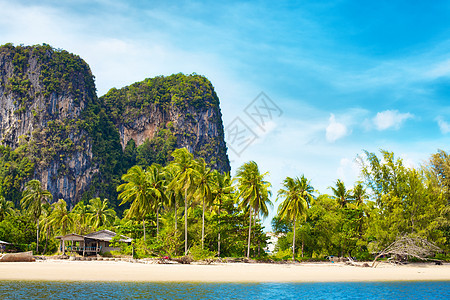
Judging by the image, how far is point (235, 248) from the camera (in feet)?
151

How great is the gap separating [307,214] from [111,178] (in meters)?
125

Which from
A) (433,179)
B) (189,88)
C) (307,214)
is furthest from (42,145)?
(433,179)

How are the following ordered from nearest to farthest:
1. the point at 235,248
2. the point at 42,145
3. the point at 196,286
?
the point at 196,286
the point at 235,248
the point at 42,145

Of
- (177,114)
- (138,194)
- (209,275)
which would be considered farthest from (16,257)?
(177,114)

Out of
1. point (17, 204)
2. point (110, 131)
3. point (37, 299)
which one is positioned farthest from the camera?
point (110, 131)

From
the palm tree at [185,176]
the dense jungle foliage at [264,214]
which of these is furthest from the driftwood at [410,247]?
the palm tree at [185,176]

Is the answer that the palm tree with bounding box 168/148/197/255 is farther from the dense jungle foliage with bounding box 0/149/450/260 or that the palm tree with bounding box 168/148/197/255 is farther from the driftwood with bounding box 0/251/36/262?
the driftwood with bounding box 0/251/36/262

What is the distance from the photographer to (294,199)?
44781 mm

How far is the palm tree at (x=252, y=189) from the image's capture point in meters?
42.5

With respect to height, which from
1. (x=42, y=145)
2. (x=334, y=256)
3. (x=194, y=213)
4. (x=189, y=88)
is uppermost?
(x=189, y=88)

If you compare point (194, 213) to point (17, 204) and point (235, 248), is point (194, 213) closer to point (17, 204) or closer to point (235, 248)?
point (235, 248)

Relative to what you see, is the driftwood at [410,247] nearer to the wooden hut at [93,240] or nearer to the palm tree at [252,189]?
the palm tree at [252,189]

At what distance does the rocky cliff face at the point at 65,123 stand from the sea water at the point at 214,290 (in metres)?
124

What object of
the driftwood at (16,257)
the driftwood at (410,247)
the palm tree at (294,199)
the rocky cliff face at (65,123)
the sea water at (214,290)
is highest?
the rocky cliff face at (65,123)
